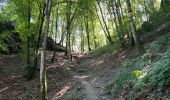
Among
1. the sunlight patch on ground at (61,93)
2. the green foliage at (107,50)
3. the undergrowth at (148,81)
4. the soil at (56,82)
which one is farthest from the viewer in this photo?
the green foliage at (107,50)

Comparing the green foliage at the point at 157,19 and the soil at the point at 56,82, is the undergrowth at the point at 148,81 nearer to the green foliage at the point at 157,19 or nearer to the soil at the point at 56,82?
the soil at the point at 56,82

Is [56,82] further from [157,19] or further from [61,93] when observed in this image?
[157,19]

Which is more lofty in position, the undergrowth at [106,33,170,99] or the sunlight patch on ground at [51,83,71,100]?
the undergrowth at [106,33,170,99]

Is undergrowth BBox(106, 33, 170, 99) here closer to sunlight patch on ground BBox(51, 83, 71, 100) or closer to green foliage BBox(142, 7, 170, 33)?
sunlight patch on ground BBox(51, 83, 71, 100)

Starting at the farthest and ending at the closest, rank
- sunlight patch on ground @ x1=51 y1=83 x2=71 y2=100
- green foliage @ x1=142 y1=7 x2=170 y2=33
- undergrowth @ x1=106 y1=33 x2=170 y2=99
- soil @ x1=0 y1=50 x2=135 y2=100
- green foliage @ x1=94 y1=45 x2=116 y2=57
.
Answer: green foliage @ x1=94 y1=45 x2=116 y2=57
green foliage @ x1=142 y1=7 x2=170 y2=33
sunlight patch on ground @ x1=51 y1=83 x2=71 y2=100
soil @ x1=0 y1=50 x2=135 y2=100
undergrowth @ x1=106 y1=33 x2=170 y2=99

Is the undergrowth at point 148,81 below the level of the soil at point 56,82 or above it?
above

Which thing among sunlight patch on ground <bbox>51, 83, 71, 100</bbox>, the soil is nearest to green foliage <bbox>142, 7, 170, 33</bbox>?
the soil

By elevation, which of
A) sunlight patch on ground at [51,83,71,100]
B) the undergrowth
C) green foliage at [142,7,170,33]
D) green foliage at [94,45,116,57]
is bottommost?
sunlight patch on ground at [51,83,71,100]

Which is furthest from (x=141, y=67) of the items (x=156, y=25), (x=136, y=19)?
(x=156, y=25)

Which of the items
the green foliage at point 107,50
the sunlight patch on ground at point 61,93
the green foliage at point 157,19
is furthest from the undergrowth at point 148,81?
the green foliage at point 107,50

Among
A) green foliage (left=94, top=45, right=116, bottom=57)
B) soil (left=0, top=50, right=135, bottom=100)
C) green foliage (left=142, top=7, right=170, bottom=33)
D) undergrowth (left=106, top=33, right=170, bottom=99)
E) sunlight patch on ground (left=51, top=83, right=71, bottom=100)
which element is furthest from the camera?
green foliage (left=94, top=45, right=116, bottom=57)

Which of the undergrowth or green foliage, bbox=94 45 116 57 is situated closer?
the undergrowth

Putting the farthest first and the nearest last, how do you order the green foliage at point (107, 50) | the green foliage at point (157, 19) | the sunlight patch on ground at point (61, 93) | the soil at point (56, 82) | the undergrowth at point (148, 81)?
the green foliage at point (107, 50), the green foliage at point (157, 19), the sunlight patch on ground at point (61, 93), the soil at point (56, 82), the undergrowth at point (148, 81)

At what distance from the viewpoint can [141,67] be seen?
14234mm
